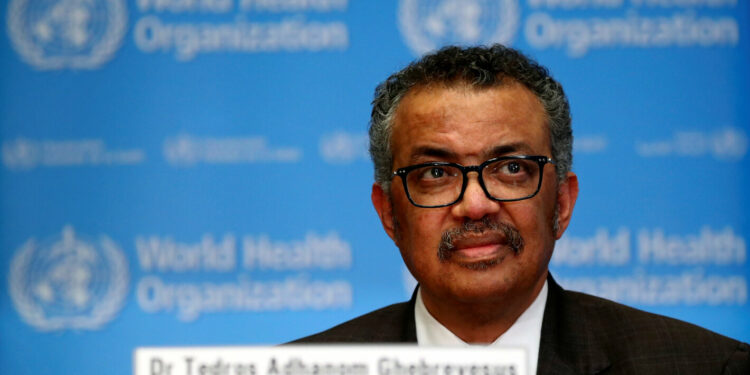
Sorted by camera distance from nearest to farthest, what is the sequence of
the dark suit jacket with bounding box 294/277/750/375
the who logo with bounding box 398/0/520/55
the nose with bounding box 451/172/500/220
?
the nose with bounding box 451/172/500/220
the dark suit jacket with bounding box 294/277/750/375
the who logo with bounding box 398/0/520/55

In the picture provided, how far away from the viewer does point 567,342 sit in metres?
1.87

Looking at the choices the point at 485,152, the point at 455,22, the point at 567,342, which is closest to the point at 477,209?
the point at 485,152

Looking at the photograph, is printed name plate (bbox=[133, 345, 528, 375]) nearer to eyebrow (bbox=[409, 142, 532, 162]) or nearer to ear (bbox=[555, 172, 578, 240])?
eyebrow (bbox=[409, 142, 532, 162])

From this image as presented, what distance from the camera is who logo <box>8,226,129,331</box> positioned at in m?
3.34

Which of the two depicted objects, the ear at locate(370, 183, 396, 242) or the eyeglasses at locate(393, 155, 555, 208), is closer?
the eyeglasses at locate(393, 155, 555, 208)

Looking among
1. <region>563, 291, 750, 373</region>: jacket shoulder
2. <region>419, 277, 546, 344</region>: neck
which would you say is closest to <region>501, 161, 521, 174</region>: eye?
<region>419, 277, 546, 344</region>: neck

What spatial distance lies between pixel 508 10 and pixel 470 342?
68.7 inches

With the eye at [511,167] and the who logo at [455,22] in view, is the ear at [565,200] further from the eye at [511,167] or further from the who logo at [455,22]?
the who logo at [455,22]

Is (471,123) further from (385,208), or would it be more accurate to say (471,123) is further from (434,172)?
(385,208)

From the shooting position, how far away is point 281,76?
133 inches

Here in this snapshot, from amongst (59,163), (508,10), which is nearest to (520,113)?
(508,10)

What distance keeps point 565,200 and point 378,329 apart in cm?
57

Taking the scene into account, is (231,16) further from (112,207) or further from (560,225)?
(560,225)

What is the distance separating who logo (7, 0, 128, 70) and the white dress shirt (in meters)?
2.11
